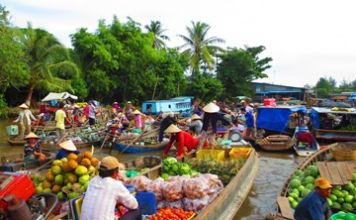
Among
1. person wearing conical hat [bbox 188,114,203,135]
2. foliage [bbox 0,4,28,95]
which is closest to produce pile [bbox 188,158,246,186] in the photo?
person wearing conical hat [bbox 188,114,203,135]

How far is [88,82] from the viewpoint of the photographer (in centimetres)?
2998

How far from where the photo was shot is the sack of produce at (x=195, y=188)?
6.00 m

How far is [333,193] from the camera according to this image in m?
6.45

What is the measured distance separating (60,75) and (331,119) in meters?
21.6

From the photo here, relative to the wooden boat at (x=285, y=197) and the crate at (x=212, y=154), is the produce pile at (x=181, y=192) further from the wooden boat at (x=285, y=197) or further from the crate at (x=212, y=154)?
the crate at (x=212, y=154)

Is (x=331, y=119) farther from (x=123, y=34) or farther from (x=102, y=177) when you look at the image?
(x=123, y=34)

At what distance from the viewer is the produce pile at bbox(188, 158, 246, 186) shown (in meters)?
7.46

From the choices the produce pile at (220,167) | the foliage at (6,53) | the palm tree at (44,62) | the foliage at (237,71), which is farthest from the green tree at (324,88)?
the produce pile at (220,167)

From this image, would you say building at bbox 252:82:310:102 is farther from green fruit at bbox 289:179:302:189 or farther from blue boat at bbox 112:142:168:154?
green fruit at bbox 289:179:302:189

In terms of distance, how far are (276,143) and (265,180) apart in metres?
3.73

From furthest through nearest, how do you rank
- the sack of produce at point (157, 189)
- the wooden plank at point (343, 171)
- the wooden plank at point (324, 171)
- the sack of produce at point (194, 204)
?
the wooden plank at point (324, 171)
the wooden plank at point (343, 171)
the sack of produce at point (157, 189)
the sack of produce at point (194, 204)

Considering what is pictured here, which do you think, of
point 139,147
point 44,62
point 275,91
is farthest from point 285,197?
point 275,91

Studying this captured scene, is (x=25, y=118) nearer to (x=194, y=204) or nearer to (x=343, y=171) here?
(x=194, y=204)

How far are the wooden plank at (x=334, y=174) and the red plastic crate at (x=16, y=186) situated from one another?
4938mm
